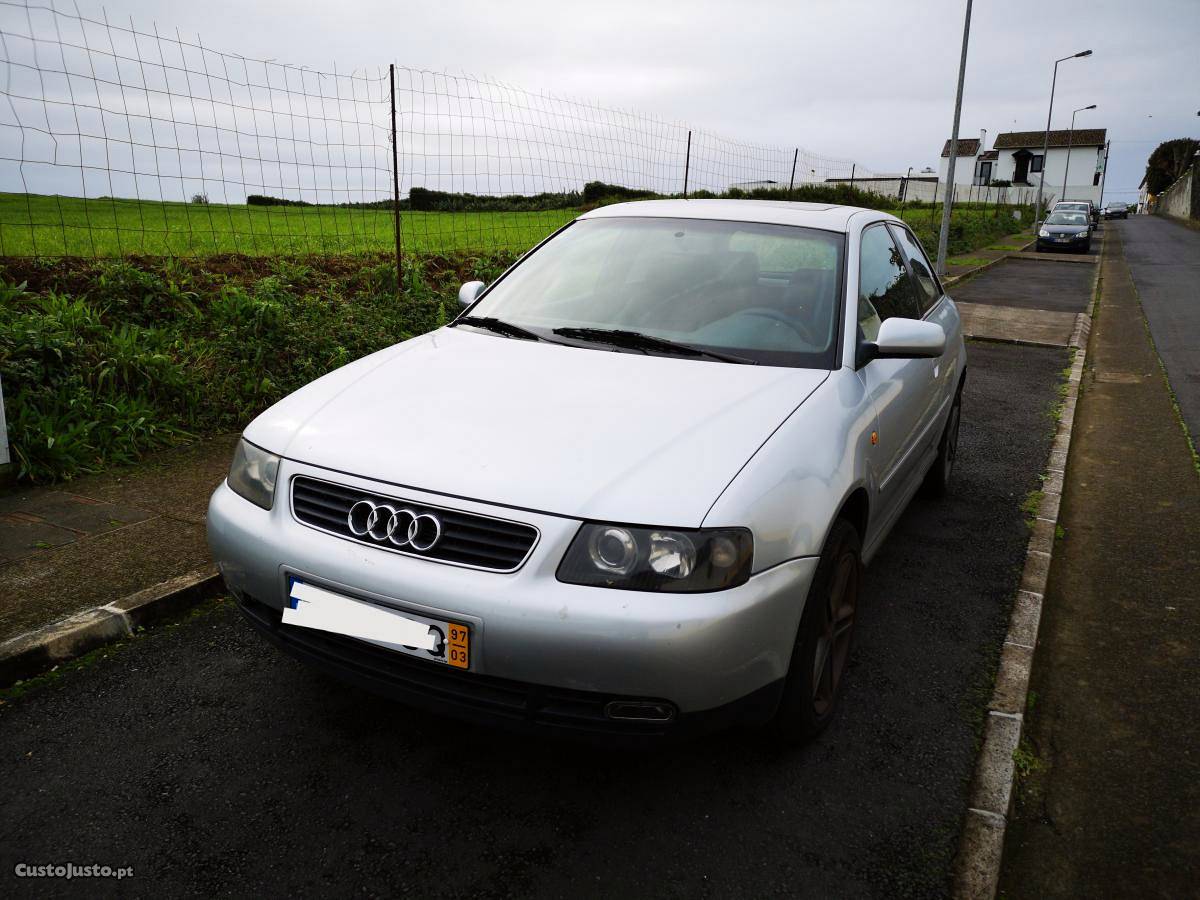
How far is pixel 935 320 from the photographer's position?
4.50 m

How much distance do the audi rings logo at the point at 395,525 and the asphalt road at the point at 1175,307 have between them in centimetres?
658

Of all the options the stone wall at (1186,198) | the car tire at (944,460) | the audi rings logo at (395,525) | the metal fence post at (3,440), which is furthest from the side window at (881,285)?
the stone wall at (1186,198)

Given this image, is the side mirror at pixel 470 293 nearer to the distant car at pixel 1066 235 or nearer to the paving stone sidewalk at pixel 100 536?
the paving stone sidewalk at pixel 100 536

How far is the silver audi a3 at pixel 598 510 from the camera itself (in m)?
2.08

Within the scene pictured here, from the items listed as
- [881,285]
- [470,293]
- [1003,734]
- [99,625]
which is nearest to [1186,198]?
[881,285]

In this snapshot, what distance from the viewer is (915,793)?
8.35 ft

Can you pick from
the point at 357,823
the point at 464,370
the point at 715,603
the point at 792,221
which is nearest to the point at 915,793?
the point at 715,603

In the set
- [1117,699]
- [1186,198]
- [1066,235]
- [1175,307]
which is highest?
[1186,198]

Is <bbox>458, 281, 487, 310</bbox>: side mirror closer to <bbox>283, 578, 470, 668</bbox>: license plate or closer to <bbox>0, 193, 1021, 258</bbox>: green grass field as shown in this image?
<bbox>283, 578, 470, 668</bbox>: license plate

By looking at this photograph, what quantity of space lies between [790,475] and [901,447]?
4.28 feet

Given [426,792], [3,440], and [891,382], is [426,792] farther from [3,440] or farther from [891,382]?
[3,440]

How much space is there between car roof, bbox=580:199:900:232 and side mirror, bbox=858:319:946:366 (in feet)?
2.12

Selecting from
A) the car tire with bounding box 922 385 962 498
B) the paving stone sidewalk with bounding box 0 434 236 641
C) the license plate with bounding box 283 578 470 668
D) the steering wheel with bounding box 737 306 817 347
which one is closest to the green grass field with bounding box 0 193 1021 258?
the paving stone sidewalk with bounding box 0 434 236 641

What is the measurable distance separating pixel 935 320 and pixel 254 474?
341 centimetres
